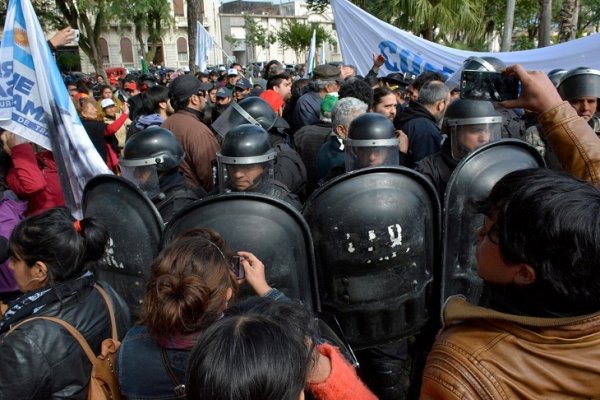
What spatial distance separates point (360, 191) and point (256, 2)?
323 ft

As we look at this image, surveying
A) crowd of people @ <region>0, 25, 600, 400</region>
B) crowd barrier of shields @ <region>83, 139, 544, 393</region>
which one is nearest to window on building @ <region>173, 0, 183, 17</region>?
crowd of people @ <region>0, 25, 600, 400</region>

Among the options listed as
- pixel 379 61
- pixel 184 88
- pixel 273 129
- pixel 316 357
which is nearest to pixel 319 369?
pixel 316 357

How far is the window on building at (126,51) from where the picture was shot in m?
63.2

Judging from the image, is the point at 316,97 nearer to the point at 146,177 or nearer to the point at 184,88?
the point at 184,88

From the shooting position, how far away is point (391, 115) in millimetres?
4824

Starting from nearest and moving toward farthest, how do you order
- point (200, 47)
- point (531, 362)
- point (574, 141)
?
point (531, 362) < point (574, 141) < point (200, 47)

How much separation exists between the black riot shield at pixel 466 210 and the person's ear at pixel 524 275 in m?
1.67

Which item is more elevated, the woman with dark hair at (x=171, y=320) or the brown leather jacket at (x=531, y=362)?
the brown leather jacket at (x=531, y=362)

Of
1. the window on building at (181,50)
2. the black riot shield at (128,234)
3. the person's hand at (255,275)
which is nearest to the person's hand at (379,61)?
the black riot shield at (128,234)

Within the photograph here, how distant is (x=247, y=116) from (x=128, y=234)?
2037mm

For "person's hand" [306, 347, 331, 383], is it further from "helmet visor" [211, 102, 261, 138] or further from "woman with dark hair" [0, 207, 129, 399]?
"helmet visor" [211, 102, 261, 138]

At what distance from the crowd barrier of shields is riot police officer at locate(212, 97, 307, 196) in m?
1.36

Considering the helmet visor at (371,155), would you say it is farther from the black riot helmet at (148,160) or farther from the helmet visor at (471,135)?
the black riot helmet at (148,160)

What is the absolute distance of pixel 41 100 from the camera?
3.58 meters
